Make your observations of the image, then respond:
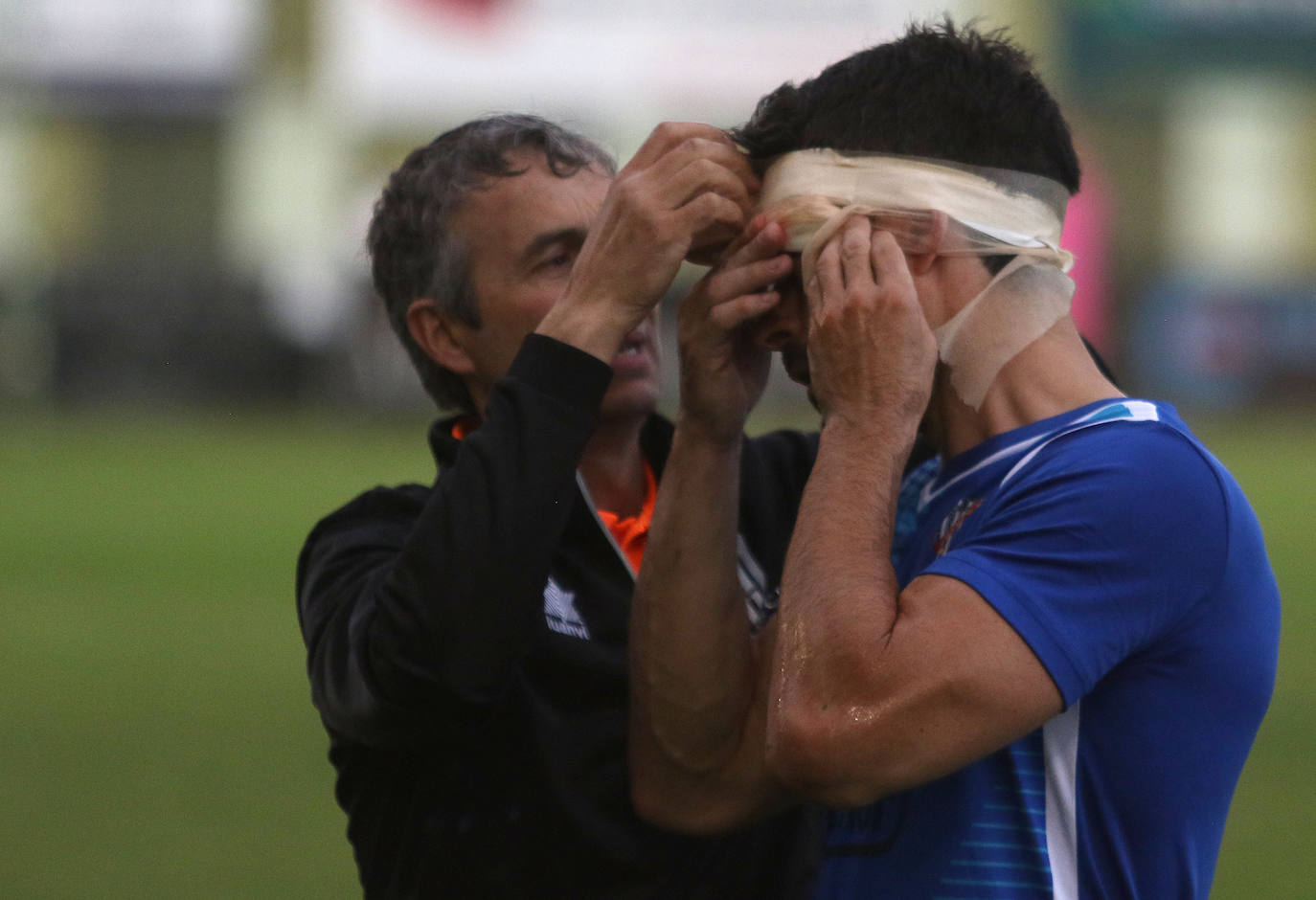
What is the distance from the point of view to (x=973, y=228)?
7.92 ft

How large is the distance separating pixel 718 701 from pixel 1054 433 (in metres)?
0.67

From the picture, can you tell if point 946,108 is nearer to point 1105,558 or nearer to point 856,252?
point 856,252

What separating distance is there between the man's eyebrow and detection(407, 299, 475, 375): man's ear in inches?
8.6

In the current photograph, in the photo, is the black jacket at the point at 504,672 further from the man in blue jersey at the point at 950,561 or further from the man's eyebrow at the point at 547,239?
the man's eyebrow at the point at 547,239

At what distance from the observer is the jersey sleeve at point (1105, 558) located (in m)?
2.10

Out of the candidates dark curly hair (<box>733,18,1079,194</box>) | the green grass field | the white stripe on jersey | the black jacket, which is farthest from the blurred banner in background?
the white stripe on jersey

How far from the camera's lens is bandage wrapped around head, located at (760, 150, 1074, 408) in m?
2.41

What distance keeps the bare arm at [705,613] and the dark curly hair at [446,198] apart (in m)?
0.49

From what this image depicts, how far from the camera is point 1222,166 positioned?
100ft

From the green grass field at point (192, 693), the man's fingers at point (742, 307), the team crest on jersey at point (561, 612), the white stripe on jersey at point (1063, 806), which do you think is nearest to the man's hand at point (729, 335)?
the man's fingers at point (742, 307)

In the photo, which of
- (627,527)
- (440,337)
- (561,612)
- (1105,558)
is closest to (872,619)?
(1105,558)

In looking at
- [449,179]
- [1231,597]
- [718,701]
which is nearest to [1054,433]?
[1231,597]

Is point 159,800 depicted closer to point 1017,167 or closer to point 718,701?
point 718,701

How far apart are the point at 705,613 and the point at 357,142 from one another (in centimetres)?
2635
